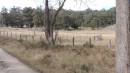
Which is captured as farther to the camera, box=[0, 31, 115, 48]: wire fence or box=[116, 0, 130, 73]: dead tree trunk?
box=[0, 31, 115, 48]: wire fence

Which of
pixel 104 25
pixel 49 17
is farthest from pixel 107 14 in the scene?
pixel 49 17

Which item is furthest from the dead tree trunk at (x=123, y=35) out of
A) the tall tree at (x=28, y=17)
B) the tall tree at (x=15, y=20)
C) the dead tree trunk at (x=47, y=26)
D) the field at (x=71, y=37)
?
the tall tree at (x=15, y=20)

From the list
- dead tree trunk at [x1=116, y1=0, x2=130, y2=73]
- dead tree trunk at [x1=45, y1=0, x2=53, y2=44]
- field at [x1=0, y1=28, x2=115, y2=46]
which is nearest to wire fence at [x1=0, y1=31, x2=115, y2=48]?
field at [x1=0, y1=28, x2=115, y2=46]

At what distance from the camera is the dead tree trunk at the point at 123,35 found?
6.06 m

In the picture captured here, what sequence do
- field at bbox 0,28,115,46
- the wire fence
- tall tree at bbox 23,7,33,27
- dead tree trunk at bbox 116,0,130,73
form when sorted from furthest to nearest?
1. tall tree at bbox 23,7,33,27
2. field at bbox 0,28,115,46
3. the wire fence
4. dead tree trunk at bbox 116,0,130,73

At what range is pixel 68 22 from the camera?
419 ft

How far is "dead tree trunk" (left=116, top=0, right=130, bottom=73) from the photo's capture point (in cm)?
606

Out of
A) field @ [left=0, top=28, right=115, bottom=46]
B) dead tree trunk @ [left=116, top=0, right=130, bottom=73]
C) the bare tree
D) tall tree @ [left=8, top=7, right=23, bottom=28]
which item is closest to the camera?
dead tree trunk @ [left=116, top=0, right=130, bottom=73]

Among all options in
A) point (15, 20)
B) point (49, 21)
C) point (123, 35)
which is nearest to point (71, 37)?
point (49, 21)

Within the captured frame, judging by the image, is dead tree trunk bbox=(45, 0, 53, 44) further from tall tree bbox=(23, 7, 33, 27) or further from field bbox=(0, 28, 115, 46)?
tall tree bbox=(23, 7, 33, 27)

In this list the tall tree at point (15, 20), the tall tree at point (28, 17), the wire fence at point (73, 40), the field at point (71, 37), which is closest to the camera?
the wire fence at point (73, 40)

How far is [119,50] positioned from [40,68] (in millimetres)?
8457

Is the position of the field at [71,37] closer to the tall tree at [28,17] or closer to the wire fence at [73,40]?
the wire fence at [73,40]

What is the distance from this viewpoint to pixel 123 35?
19.9 ft
